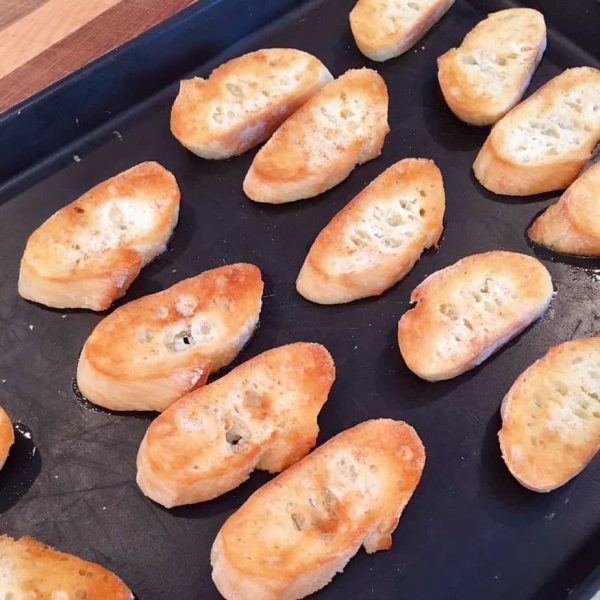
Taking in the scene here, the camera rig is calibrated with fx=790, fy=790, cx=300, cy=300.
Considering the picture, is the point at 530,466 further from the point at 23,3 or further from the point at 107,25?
the point at 23,3

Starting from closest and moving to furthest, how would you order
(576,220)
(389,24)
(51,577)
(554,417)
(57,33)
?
(51,577), (554,417), (576,220), (389,24), (57,33)

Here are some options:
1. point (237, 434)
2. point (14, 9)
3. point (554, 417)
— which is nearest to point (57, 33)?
point (14, 9)

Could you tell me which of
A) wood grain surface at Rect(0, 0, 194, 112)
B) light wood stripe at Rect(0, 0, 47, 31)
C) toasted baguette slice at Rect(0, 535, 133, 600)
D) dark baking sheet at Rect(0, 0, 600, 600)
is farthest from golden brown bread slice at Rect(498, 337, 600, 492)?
light wood stripe at Rect(0, 0, 47, 31)

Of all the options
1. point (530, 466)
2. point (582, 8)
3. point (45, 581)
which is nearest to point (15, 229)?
point (45, 581)

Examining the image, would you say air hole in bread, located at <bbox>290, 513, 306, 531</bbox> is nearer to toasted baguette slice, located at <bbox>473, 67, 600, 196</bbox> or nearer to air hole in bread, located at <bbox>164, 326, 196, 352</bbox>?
air hole in bread, located at <bbox>164, 326, 196, 352</bbox>

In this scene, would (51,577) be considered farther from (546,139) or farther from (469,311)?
(546,139)

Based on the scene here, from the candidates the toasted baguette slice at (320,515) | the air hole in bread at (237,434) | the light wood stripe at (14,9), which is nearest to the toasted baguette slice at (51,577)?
the toasted baguette slice at (320,515)

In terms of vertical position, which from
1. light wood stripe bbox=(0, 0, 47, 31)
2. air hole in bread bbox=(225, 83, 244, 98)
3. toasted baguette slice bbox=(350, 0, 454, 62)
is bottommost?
toasted baguette slice bbox=(350, 0, 454, 62)
